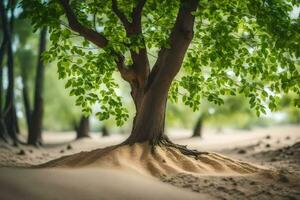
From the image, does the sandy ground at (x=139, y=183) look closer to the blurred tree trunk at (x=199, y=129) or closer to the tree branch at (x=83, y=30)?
the tree branch at (x=83, y=30)

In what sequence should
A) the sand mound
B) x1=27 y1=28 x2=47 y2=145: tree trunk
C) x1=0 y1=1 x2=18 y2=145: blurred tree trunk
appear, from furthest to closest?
x1=27 y1=28 x2=47 y2=145: tree trunk → x1=0 y1=1 x2=18 y2=145: blurred tree trunk → the sand mound

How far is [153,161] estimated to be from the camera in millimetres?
8828

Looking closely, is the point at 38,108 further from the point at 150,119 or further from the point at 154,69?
the point at 150,119

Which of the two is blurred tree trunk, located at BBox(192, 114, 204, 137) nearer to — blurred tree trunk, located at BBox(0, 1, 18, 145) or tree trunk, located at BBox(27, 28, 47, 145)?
tree trunk, located at BBox(27, 28, 47, 145)

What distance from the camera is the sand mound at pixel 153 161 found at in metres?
8.42

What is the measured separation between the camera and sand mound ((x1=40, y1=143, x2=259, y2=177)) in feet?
27.6

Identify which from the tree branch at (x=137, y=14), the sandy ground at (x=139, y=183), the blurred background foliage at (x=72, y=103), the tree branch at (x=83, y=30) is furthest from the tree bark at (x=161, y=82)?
the blurred background foliage at (x=72, y=103)

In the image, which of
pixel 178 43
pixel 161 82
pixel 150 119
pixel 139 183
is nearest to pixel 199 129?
pixel 150 119

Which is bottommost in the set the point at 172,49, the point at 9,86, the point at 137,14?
the point at 9,86

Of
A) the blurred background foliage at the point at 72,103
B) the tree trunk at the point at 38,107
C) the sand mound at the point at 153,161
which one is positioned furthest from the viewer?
the blurred background foliage at the point at 72,103

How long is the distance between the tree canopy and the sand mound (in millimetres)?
1243

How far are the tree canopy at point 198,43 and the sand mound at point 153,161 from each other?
1.24m

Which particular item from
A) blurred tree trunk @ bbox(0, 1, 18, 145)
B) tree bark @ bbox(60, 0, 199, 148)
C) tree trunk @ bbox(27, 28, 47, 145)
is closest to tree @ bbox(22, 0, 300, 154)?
tree bark @ bbox(60, 0, 199, 148)

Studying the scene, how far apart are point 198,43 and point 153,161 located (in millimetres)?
3097
